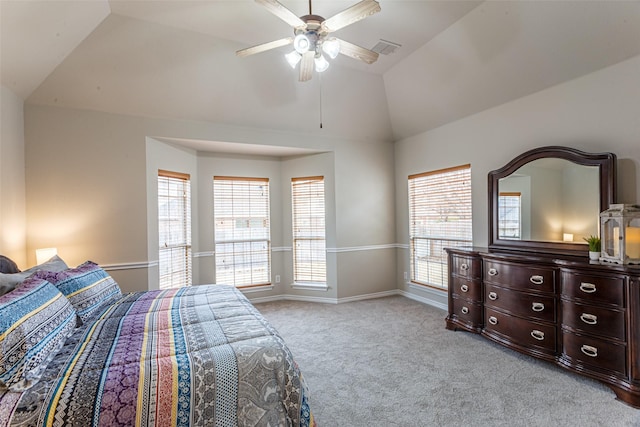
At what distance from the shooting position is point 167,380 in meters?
1.42

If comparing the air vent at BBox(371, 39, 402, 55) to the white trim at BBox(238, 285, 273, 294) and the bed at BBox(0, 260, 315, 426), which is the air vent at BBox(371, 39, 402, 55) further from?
the white trim at BBox(238, 285, 273, 294)

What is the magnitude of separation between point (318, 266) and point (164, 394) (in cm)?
379

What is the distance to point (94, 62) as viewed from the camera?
3.23 m

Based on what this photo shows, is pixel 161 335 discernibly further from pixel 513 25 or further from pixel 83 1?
pixel 513 25

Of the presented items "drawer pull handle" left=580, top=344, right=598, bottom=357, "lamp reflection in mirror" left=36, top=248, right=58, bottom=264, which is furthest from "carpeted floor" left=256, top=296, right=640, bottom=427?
"lamp reflection in mirror" left=36, top=248, right=58, bottom=264

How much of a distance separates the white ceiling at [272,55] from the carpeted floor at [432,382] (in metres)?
2.79

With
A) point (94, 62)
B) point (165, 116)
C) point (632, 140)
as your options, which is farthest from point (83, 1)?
point (632, 140)

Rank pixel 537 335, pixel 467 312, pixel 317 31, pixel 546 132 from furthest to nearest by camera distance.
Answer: pixel 467 312
pixel 546 132
pixel 537 335
pixel 317 31

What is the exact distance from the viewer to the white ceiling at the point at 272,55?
2654 mm

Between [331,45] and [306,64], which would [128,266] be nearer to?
[306,64]

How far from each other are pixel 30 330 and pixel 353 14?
8.42 feet

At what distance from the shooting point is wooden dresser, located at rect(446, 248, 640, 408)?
2.27m

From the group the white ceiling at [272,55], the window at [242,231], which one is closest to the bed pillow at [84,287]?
the white ceiling at [272,55]

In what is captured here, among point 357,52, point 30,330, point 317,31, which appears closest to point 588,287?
point 357,52
